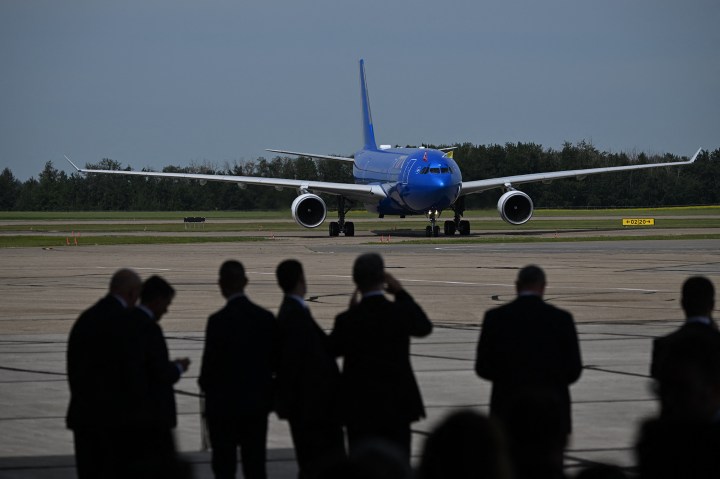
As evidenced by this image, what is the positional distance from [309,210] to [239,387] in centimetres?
4604

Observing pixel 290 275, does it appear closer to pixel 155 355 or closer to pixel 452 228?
pixel 155 355

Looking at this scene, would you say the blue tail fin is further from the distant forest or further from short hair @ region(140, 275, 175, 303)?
short hair @ region(140, 275, 175, 303)

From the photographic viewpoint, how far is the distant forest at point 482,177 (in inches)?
4218

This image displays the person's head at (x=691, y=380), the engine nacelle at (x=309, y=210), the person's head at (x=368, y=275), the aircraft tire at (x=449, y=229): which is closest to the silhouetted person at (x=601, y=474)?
the person's head at (x=691, y=380)

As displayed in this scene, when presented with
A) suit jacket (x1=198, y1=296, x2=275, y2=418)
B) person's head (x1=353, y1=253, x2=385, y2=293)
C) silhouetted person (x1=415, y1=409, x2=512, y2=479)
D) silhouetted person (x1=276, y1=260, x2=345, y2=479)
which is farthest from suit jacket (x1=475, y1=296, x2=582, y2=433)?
silhouetted person (x1=415, y1=409, x2=512, y2=479)

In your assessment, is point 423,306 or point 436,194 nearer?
point 423,306

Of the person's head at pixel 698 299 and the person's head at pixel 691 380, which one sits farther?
the person's head at pixel 698 299

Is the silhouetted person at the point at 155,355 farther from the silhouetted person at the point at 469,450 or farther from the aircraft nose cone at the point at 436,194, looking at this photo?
the aircraft nose cone at the point at 436,194

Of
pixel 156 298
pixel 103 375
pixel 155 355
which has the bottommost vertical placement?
pixel 103 375

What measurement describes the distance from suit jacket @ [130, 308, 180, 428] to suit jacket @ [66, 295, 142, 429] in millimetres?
61

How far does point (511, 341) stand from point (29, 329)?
1227 cm

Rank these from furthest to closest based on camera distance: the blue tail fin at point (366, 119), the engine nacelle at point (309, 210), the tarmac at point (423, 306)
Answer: the blue tail fin at point (366, 119) → the engine nacelle at point (309, 210) → the tarmac at point (423, 306)

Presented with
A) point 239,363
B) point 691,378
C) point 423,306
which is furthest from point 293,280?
point 423,306

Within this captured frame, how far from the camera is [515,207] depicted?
2088 inches
